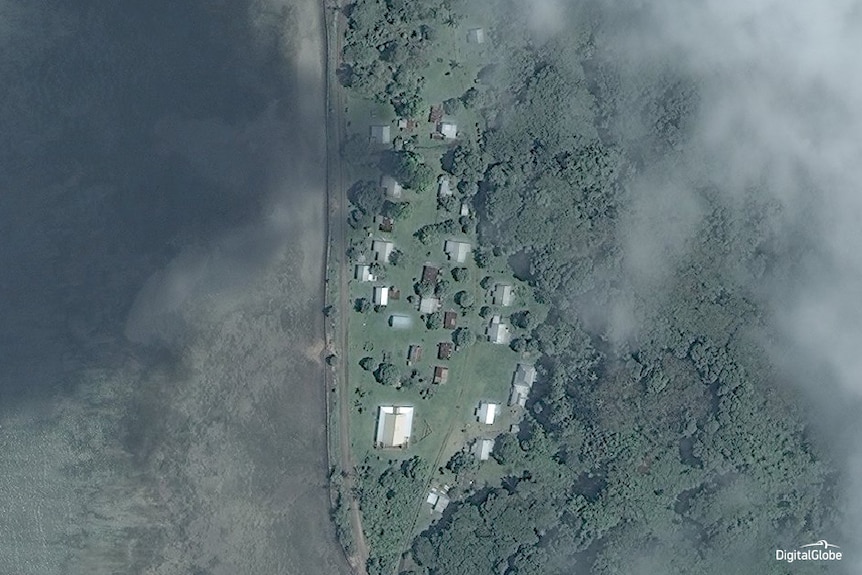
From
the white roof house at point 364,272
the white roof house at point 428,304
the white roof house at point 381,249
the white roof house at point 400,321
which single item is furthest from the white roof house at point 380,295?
the white roof house at point 428,304

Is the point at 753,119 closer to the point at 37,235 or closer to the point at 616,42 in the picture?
the point at 616,42

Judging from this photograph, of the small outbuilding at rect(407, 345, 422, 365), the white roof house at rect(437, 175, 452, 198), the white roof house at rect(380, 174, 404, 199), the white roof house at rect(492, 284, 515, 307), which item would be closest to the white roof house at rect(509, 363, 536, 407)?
the white roof house at rect(492, 284, 515, 307)

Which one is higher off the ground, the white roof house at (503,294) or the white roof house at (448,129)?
the white roof house at (448,129)

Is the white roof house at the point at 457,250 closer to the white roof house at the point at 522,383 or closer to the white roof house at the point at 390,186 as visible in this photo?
the white roof house at the point at 390,186

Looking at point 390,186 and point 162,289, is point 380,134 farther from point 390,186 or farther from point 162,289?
point 162,289

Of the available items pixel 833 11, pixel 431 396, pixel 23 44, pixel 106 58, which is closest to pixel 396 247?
pixel 431 396

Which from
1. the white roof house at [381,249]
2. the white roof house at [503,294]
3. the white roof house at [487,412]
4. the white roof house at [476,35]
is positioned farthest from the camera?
the white roof house at [476,35]

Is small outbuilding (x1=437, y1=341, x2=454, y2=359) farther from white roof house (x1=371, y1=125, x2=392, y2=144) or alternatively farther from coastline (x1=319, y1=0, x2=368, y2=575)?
white roof house (x1=371, y1=125, x2=392, y2=144)
